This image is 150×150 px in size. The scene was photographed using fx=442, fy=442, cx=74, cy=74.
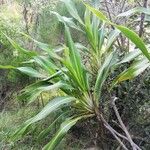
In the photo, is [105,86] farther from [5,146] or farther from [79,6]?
[79,6]

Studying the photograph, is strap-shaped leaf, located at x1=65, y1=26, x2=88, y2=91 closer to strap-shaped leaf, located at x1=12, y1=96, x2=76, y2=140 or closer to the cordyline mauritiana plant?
the cordyline mauritiana plant

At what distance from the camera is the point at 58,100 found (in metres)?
2.54

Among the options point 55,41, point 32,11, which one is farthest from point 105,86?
point 32,11

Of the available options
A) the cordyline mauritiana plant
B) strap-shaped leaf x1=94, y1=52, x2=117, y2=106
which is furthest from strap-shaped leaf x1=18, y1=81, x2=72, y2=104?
strap-shaped leaf x1=94, y1=52, x2=117, y2=106

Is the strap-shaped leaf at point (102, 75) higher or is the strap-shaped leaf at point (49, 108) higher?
the strap-shaped leaf at point (102, 75)

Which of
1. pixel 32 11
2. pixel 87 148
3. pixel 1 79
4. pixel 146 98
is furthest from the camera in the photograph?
pixel 32 11

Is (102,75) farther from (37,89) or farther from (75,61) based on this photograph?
(37,89)

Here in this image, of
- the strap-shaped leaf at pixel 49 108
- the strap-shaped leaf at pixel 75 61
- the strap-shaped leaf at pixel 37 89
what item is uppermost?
the strap-shaped leaf at pixel 75 61

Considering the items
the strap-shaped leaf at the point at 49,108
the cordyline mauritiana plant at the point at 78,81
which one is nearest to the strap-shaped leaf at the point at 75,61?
the cordyline mauritiana plant at the point at 78,81

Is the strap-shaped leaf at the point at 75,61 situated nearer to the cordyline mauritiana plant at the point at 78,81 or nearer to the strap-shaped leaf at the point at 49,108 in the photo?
the cordyline mauritiana plant at the point at 78,81

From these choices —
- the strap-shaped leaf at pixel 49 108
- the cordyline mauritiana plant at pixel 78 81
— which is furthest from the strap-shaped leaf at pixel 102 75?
the strap-shaped leaf at pixel 49 108

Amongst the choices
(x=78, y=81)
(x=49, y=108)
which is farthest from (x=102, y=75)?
(x=49, y=108)

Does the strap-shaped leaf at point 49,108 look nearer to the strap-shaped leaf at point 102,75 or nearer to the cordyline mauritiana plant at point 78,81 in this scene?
the cordyline mauritiana plant at point 78,81

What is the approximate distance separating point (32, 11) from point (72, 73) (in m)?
2.04
